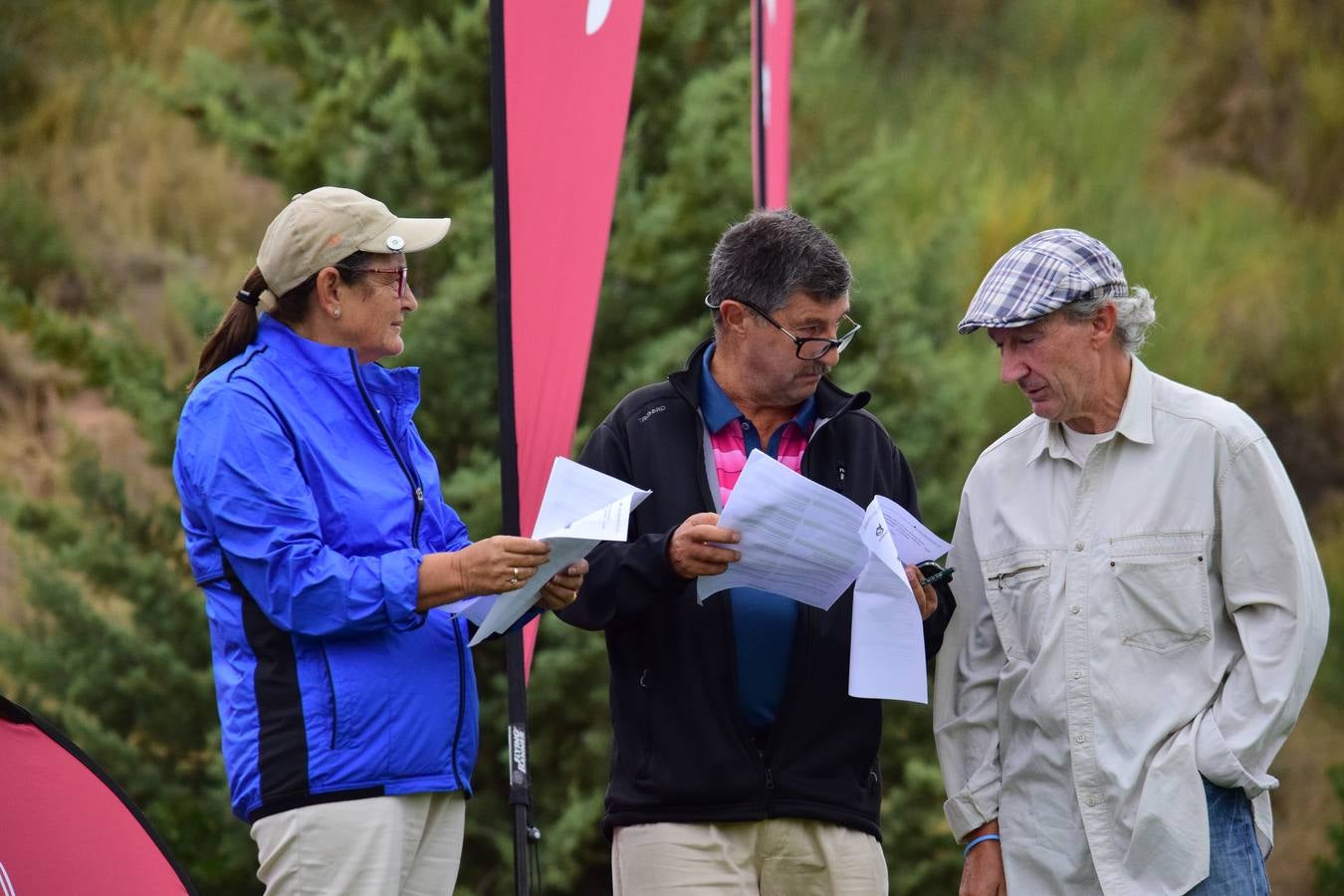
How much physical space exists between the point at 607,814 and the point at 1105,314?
134 centimetres

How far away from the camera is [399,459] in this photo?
3141mm

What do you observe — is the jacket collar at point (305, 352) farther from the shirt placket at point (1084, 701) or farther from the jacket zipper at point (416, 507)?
the shirt placket at point (1084, 701)

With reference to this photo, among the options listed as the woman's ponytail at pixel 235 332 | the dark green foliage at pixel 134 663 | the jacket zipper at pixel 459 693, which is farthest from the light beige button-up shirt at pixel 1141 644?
the dark green foliage at pixel 134 663

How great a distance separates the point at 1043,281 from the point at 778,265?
521 millimetres

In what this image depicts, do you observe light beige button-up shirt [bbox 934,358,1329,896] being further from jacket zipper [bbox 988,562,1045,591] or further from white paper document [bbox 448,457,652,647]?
white paper document [bbox 448,457,652,647]

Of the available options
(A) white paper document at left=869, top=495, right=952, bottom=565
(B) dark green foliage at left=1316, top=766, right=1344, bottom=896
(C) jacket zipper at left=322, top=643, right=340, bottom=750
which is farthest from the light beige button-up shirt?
(B) dark green foliage at left=1316, top=766, right=1344, bottom=896

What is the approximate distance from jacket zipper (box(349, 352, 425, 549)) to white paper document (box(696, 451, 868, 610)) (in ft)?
1.73

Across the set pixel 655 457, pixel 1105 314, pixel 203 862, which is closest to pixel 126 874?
pixel 655 457

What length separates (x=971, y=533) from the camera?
3.41 meters

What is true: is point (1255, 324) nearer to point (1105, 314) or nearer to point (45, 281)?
point (45, 281)

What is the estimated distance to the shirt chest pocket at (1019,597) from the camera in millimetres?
3223

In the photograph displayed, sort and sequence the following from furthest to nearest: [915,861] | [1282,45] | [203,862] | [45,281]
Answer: [1282,45]
[45,281]
[915,861]
[203,862]

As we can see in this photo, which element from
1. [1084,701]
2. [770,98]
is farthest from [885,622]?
[770,98]

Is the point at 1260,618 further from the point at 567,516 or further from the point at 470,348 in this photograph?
the point at 470,348
